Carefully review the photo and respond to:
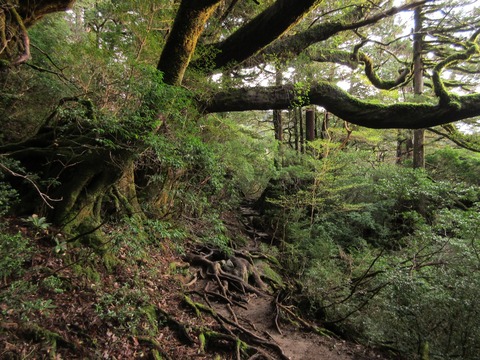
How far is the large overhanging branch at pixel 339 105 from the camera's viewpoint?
20.6ft

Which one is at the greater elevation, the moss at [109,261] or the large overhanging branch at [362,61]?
the large overhanging branch at [362,61]

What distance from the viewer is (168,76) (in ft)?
16.0

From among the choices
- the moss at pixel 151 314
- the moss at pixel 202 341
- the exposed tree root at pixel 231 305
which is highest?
the moss at pixel 151 314

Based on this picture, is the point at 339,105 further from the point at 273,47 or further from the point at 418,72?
the point at 418,72

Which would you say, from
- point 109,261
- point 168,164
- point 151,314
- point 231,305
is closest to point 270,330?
point 231,305

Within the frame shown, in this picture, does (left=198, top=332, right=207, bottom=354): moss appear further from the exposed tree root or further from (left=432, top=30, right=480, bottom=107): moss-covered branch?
(left=432, top=30, right=480, bottom=107): moss-covered branch

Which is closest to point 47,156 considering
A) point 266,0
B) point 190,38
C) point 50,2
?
point 50,2

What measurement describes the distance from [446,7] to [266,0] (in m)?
6.45

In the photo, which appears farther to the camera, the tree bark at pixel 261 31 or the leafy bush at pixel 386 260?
the tree bark at pixel 261 31

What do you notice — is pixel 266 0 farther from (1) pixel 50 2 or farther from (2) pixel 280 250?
(2) pixel 280 250

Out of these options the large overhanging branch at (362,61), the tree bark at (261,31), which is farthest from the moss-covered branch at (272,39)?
the large overhanging branch at (362,61)

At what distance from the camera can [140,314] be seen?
362 cm

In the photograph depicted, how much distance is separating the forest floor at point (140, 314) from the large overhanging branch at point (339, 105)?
393cm

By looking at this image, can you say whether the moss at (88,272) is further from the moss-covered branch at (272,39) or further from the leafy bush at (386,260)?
the moss-covered branch at (272,39)
